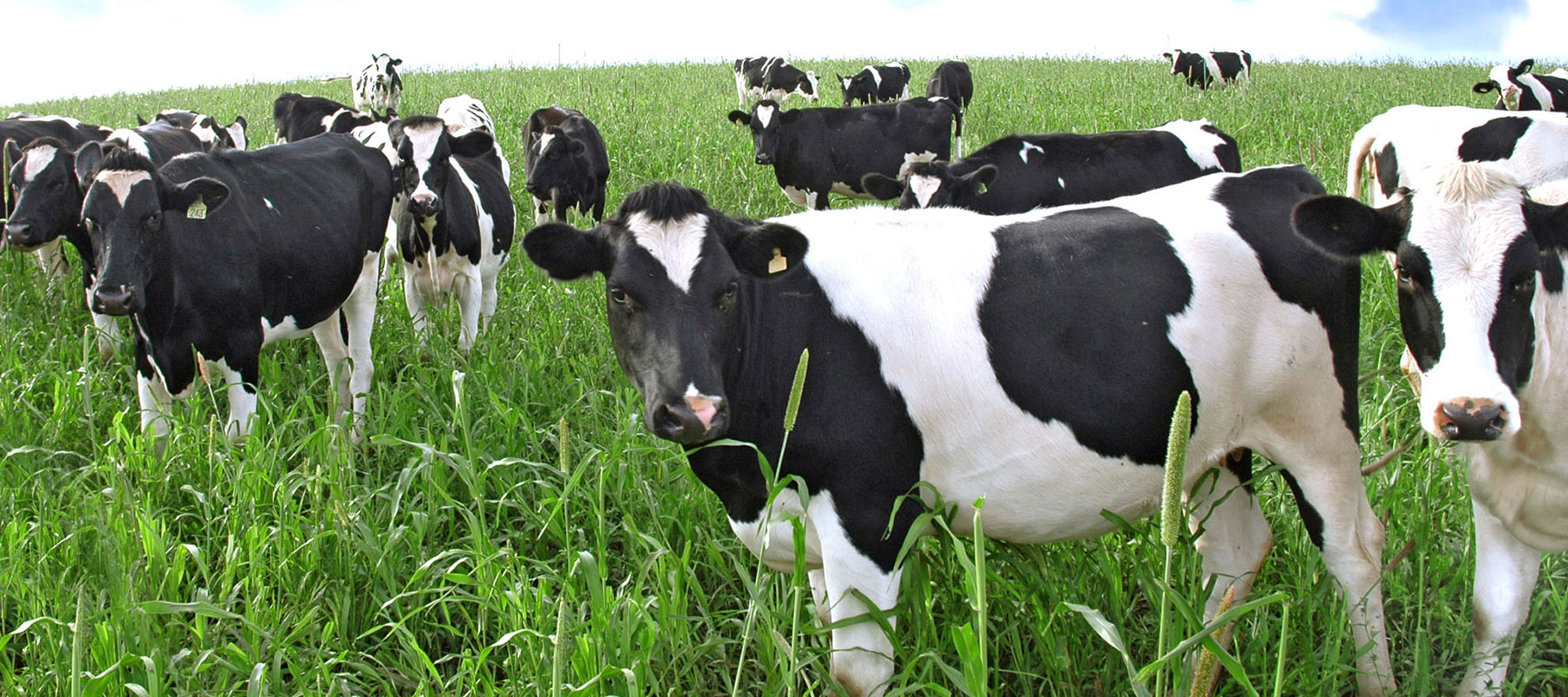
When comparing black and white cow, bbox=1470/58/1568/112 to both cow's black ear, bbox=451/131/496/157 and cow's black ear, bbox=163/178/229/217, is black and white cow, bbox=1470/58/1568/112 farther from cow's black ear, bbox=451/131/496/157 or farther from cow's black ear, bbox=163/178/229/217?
cow's black ear, bbox=163/178/229/217

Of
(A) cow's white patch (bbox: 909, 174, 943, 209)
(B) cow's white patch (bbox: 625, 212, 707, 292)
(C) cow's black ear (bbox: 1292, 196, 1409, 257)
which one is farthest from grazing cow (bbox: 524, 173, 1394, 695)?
(A) cow's white patch (bbox: 909, 174, 943, 209)

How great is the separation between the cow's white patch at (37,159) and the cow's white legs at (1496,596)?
8.07m

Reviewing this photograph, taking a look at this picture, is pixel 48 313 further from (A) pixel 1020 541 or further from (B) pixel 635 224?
(A) pixel 1020 541

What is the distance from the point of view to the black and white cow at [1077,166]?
9.04 meters

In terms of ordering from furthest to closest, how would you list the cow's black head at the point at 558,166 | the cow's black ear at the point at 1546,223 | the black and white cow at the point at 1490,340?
the cow's black head at the point at 558,166
the cow's black ear at the point at 1546,223
the black and white cow at the point at 1490,340

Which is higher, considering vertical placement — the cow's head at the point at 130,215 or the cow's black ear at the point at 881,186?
the cow's head at the point at 130,215

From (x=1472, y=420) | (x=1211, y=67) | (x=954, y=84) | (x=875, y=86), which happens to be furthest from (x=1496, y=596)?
(x=1211, y=67)

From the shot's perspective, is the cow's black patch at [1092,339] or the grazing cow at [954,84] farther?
→ the grazing cow at [954,84]

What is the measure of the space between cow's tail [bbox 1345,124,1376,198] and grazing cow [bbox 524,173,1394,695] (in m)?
4.97

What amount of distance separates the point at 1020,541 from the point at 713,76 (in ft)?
84.8

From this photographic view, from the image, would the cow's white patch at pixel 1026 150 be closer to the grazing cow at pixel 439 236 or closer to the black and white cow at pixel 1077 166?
the black and white cow at pixel 1077 166

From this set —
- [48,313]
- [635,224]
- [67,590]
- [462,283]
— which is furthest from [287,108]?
[635,224]

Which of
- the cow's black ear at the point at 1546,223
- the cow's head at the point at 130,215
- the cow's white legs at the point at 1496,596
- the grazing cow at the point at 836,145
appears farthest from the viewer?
the grazing cow at the point at 836,145

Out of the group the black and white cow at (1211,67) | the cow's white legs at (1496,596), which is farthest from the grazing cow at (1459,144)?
the black and white cow at (1211,67)
